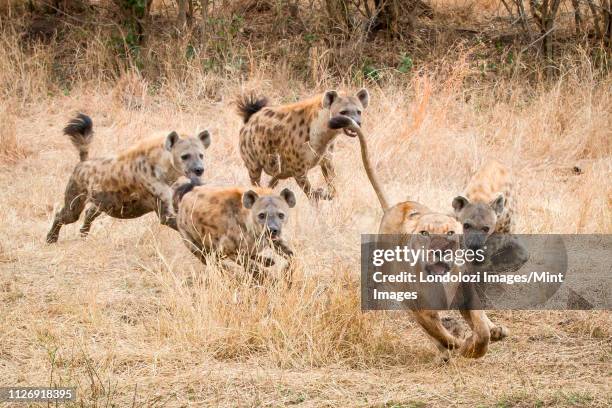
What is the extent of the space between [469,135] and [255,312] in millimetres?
5044

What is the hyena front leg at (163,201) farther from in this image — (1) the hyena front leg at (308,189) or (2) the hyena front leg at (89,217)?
(1) the hyena front leg at (308,189)

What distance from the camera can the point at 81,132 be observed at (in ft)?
28.1

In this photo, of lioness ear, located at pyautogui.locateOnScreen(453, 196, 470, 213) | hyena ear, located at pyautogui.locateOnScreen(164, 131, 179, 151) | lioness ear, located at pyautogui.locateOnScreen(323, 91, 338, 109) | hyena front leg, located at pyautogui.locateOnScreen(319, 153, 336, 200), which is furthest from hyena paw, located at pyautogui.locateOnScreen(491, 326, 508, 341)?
lioness ear, located at pyautogui.locateOnScreen(323, 91, 338, 109)

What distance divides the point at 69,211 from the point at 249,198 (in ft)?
6.53

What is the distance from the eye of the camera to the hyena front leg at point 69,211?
328 inches

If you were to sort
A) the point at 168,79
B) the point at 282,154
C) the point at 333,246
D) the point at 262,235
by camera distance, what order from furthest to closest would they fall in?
the point at 168,79 < the point at 282,154 < the point at 333,246 < the point at 262,235

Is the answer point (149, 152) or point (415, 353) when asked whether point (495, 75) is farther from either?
point (415, 353)

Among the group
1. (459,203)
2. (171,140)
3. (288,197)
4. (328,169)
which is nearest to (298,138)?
(328,169)

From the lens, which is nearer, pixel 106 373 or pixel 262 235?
pixel 106 373

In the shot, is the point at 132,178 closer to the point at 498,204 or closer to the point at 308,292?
the point at 308,292

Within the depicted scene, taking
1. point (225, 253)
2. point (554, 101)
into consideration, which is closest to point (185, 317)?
point (225, 253)

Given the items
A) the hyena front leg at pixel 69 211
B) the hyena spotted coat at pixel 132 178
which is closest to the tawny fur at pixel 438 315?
the hyena spotted coat at pixel 132 178

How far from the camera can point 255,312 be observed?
628cm

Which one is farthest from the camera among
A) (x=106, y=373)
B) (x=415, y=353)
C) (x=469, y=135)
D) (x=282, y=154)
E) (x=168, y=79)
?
(x=168, y=79)
